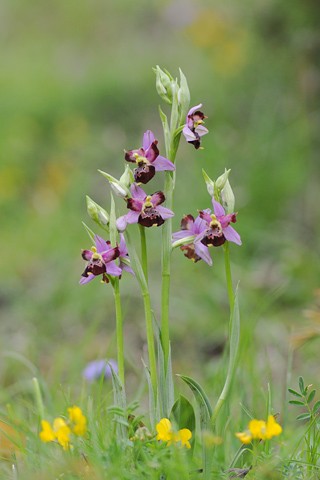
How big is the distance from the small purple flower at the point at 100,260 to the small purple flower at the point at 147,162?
167 millimetres

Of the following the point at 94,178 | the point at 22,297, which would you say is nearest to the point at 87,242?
the point at 22,297

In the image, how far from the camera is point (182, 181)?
149 inches

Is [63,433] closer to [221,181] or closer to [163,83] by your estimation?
[221,181]

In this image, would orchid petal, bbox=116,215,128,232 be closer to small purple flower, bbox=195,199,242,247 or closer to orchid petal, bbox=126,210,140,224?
orchid petal, bbox=126,210,140,224

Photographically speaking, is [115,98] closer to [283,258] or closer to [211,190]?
[283,258]

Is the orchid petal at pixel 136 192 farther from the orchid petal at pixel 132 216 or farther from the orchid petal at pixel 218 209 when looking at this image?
the orchid petal at pixel 218 209

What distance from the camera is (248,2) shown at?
3678mm

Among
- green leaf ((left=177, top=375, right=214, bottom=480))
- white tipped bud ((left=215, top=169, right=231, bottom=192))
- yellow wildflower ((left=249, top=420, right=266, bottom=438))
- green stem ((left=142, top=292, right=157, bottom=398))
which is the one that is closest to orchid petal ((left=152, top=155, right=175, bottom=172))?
white tipped bud ((left=215, top=169, right=231, bottom=192))

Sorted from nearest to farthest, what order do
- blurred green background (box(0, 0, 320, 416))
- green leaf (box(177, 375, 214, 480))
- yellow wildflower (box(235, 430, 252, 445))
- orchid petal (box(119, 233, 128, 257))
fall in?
yellow wildflower (box(235, 430, 252, 445)) < green leaf (box(177, 375, 214, 480)) < orchid petal (box(119, 233, 128, 257)) < blurred green background (box(0, 0, 320, 416))

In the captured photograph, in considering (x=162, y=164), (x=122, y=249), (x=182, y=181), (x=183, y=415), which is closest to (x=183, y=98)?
(x=162, y=164)

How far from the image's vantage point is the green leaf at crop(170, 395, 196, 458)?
122 cm

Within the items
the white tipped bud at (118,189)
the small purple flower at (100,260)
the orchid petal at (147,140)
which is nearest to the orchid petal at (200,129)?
the orchid petal at (147,140)

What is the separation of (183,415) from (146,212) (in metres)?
0.46

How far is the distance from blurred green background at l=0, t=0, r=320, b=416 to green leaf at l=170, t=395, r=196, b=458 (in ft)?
1.26
